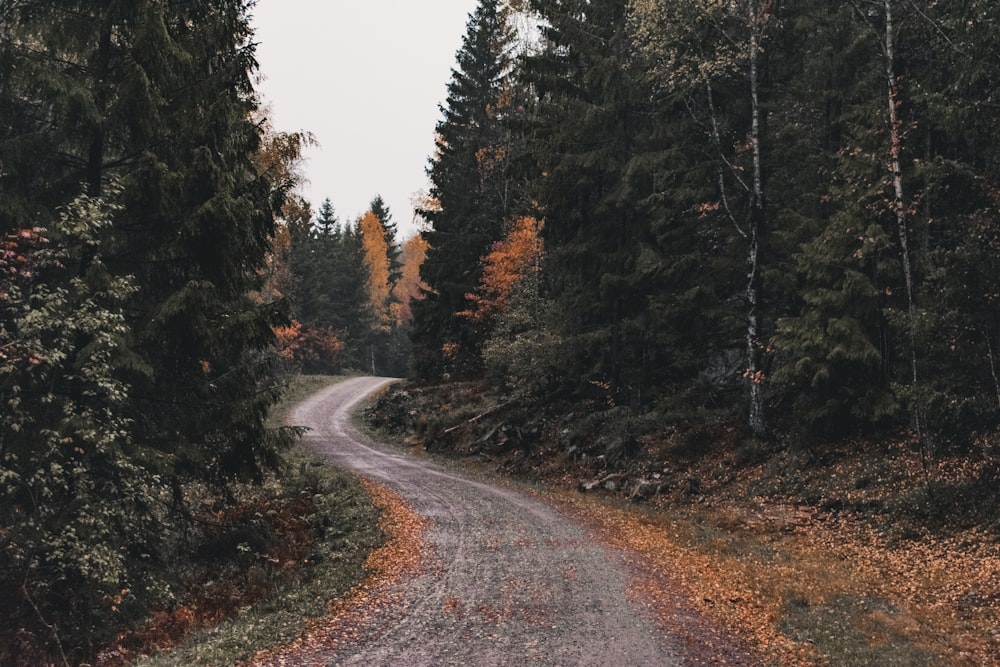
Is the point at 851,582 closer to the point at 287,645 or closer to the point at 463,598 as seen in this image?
the point at 463,598

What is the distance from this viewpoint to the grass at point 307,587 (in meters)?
8.12

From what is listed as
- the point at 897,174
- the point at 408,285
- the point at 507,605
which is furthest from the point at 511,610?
the point at 408,285

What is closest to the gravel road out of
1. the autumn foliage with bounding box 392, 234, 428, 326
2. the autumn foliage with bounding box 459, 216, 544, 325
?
the autumn foliage with bounding box 459, 216, 544, 325

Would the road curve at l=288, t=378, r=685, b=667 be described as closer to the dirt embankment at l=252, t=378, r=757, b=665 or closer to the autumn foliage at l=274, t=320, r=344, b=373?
the dirt embankment at l=252, t=378, r=757, b=665

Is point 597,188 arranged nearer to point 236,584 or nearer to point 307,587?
point 307,587

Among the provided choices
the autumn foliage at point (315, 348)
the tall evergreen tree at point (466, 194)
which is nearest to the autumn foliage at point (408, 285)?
the autumn foliage at point (315, 348)

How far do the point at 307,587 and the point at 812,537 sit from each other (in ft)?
35.5

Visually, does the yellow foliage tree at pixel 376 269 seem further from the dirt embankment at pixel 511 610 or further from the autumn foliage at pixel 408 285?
the dirt embankment at pixel 511 610

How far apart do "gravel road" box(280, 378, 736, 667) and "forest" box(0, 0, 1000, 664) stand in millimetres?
3912

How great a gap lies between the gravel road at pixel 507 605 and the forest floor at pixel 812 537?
0.91m

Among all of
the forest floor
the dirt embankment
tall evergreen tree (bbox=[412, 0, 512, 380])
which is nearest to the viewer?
the dirt embankment

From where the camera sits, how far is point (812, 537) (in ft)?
44.2

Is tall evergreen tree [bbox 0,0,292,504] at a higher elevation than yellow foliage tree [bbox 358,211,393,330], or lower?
lower

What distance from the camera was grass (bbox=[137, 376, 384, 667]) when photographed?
8.12m
